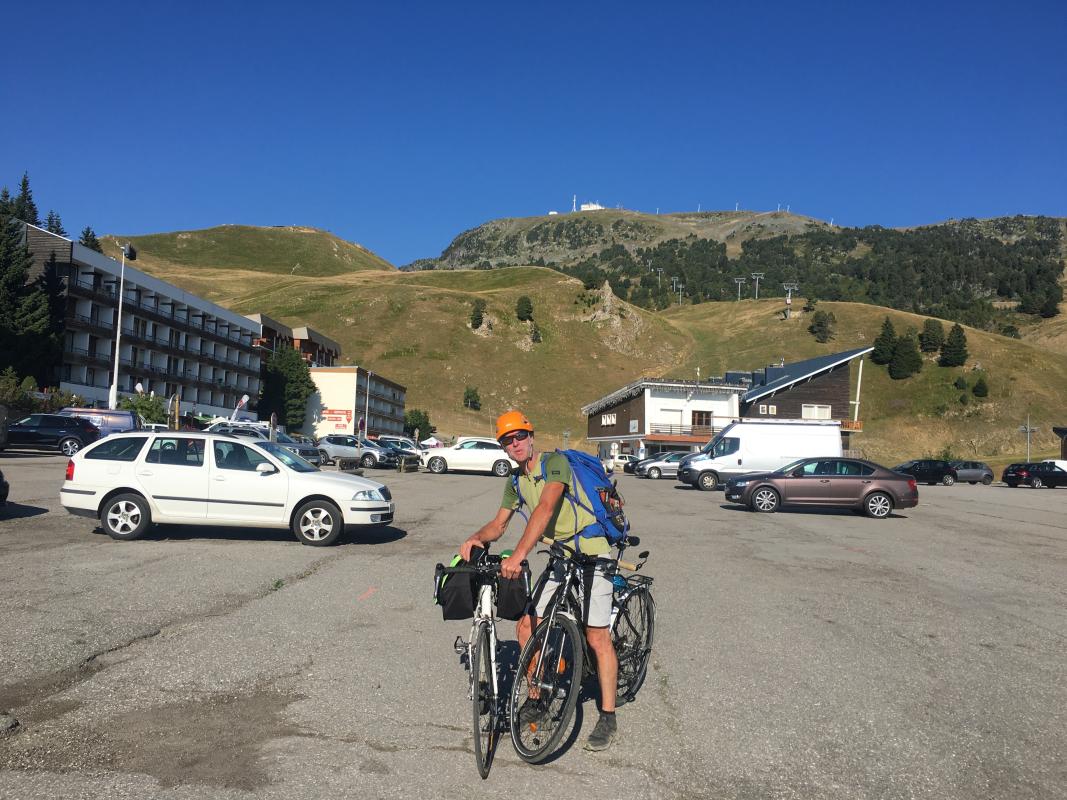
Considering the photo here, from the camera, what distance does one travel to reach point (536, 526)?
3959 millimetres

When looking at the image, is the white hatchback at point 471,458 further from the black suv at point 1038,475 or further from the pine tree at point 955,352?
the pine tree at point 955,352

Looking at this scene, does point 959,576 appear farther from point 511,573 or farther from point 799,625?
point 511,573

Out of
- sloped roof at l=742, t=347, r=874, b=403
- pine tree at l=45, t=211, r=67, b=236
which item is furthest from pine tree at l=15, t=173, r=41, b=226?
sloped roof at l=742, t=347, r=874, b=403

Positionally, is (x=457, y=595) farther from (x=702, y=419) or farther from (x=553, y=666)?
(x=702, y=419)

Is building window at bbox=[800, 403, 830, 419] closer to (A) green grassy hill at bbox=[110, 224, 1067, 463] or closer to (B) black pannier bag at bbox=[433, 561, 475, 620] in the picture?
(A) green grassy hill at bbox=[110, 224, 1067, 463]

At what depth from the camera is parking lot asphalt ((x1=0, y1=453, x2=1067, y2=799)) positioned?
12.2 feet

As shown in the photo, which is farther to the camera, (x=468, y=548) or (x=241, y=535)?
(x=241, y=535)

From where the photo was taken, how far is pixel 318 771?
370 centimetres

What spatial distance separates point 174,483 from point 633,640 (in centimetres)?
828

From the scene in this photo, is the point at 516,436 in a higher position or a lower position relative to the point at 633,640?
higher

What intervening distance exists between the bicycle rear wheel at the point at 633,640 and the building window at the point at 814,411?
6528 centimetres

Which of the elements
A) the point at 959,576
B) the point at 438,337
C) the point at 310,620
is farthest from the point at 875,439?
the point at 310,620

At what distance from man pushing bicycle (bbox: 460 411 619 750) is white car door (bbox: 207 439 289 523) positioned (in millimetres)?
7685

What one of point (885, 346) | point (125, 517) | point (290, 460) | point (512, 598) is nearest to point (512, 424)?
point (512, 598)
